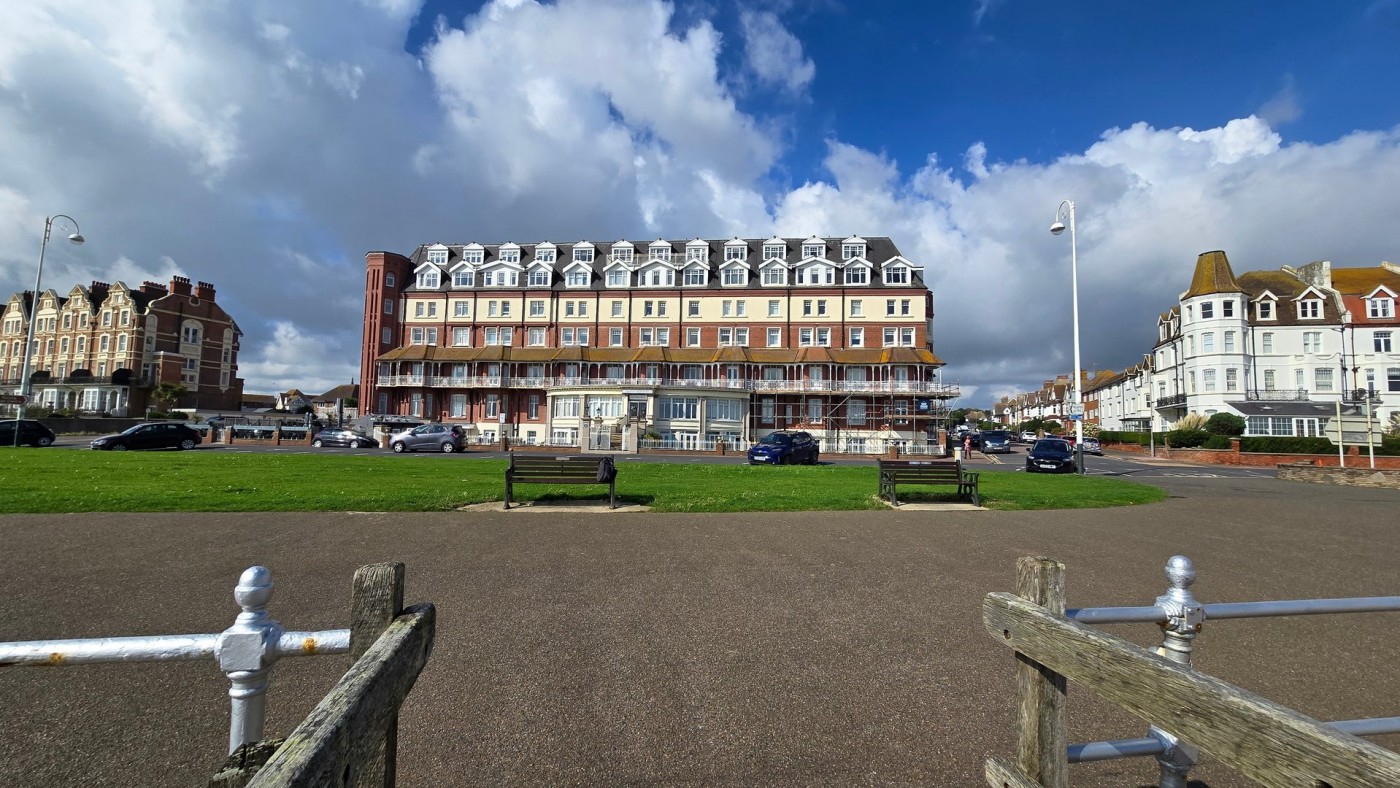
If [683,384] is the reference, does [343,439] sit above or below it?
below

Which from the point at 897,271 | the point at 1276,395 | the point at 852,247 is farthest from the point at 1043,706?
the point at 1276,395

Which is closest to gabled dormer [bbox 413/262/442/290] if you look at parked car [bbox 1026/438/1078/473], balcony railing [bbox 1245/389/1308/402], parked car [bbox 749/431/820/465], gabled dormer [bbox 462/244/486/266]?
gabled dormer [bbox 462/244/486/266]

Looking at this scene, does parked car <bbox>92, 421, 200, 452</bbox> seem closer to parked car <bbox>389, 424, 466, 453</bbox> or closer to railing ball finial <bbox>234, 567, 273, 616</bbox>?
parked car <bbox>389, 424, 466, 453</bbox>

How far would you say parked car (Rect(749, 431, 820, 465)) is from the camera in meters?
30.8

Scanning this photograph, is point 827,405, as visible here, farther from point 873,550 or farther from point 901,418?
point 873,550

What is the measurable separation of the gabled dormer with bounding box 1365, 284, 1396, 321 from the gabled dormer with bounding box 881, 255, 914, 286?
37.7 metres

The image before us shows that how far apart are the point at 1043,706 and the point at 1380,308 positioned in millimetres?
74914

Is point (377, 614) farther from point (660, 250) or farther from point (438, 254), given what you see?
point (438, 254)

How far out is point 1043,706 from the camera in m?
2.43

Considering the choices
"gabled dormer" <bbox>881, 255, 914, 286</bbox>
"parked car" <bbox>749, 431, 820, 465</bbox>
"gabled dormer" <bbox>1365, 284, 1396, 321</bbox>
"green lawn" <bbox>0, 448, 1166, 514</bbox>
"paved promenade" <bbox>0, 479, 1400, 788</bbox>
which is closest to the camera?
"paved promenade" <bbox>0, 479, 1400, 788</bbox>

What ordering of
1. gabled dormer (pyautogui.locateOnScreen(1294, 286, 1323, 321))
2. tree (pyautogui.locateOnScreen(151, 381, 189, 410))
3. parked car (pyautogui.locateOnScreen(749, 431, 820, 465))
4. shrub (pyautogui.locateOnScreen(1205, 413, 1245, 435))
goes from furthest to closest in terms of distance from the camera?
1. tree (pyautogui.locateOnScreen(151, 381, 189, 410))
2. gabled dormer (pyautogui.locateOnScreen(1294, 286, 1323, 321))
3. shrub (pyautogui.locateOnScreen(1205, 413, 1245, 435))
4. parked car (pyautogui.locateOnScreen(749, 431, 820, 465))

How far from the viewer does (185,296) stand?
69.6 metres

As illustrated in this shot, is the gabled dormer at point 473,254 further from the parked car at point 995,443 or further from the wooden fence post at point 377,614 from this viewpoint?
the wooden fence post at point 377,614

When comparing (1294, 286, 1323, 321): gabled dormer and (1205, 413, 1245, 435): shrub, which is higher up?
(1294, 286, 1323, 321): gabled dormer
